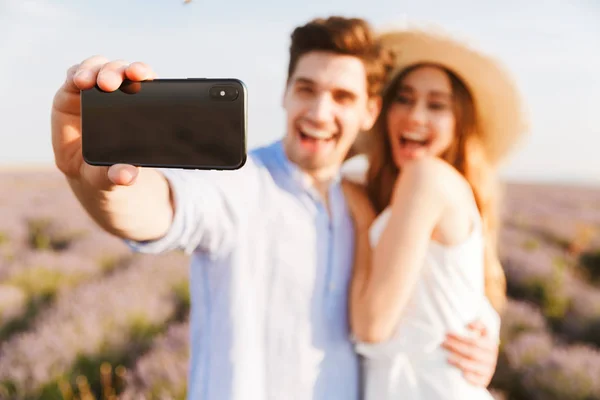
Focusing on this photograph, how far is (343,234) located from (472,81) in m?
0.76

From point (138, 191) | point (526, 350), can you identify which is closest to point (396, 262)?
point (138, 191)

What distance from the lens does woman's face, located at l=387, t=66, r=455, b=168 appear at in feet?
5.97

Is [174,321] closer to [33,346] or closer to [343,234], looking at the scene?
[33,346]

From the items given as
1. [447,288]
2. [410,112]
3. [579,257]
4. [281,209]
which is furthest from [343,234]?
[579,257]

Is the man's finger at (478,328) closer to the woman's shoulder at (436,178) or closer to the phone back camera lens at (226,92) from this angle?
the woman's shoulder at (436,178)

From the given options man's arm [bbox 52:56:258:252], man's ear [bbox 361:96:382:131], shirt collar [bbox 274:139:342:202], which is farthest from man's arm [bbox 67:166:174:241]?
man's ear [bbox 361:96:382:131]

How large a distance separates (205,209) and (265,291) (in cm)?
27

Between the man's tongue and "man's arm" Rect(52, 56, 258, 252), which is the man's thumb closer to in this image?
"man's arm" Rect(52, 56, 258, 252)

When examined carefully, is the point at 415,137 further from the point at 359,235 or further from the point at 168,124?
the point at 168,124

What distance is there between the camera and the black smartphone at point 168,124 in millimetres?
1030

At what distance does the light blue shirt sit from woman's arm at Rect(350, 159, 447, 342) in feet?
0.22

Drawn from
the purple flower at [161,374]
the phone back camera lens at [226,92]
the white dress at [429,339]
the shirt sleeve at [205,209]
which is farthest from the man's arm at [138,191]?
the purple flower at [161,374]

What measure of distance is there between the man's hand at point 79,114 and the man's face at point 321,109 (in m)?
0.64

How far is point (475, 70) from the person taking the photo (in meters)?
1.88
